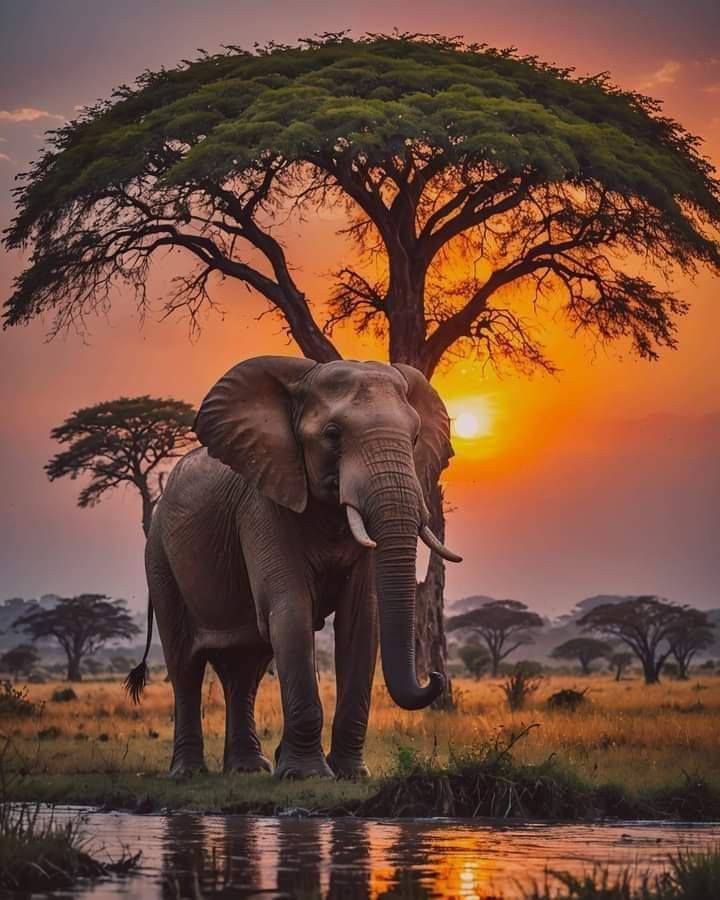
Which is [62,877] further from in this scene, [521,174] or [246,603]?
[521,174]

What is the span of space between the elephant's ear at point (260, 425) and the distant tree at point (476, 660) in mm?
38735

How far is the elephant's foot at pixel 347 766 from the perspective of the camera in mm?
12211

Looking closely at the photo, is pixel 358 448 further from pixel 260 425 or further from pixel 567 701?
pixel 567 701

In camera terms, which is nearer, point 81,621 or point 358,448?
point 358,448

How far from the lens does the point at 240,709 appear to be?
13.9 meters

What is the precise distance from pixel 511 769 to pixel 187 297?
549 inches

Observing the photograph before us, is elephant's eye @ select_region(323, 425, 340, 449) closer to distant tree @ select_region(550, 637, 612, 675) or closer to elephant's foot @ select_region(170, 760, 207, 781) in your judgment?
elephant's foot @ select_region(170, 760, 207, 781)

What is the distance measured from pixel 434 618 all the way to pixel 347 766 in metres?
9.36

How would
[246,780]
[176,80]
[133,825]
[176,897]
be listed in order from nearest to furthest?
[176,897] < [133,825] < [246,780] < [176,80]

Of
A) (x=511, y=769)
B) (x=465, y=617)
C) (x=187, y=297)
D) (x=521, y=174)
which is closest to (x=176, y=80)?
(x=187, y=297)

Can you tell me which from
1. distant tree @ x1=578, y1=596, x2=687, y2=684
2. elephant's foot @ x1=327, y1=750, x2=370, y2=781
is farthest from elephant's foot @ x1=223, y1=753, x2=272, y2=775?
distant tree @ x1=578, y1=596, x2=687, y2=684

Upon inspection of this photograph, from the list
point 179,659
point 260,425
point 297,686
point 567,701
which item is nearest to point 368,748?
point 179,659

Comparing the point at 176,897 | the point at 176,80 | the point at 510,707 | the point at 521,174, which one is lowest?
the point at 176,897

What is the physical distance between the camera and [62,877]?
714cm
